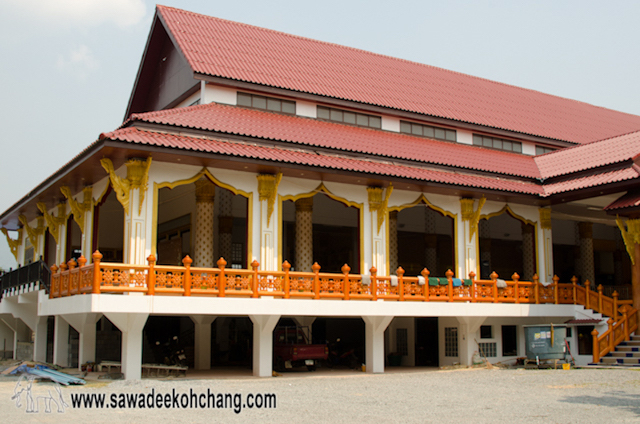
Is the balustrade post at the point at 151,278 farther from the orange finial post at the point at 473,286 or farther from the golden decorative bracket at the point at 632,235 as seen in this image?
the golden decorative bracket at the point at 632,235

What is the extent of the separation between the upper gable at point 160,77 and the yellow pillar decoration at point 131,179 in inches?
209

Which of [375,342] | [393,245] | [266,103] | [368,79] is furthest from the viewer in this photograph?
[368,79]

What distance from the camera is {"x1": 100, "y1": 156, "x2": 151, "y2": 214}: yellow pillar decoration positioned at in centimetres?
1653

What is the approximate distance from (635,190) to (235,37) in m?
13.7

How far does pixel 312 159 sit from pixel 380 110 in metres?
5.94

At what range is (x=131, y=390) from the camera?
45.0 ft

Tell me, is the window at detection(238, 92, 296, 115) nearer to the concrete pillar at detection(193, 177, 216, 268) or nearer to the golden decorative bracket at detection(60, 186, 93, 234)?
the concrete pillar at detection(193, 177, 216, 268)

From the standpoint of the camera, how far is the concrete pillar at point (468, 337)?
20.6m

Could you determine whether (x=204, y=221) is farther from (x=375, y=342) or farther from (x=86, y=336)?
(x=375, y=342)

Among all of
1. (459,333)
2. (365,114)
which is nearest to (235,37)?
(365,114)

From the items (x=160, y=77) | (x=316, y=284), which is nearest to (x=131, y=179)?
(x=316, y=284)

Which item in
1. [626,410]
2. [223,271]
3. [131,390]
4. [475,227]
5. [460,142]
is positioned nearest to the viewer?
[626,410]

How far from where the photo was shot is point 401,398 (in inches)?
508

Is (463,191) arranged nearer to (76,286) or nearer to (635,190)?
(635,190)
